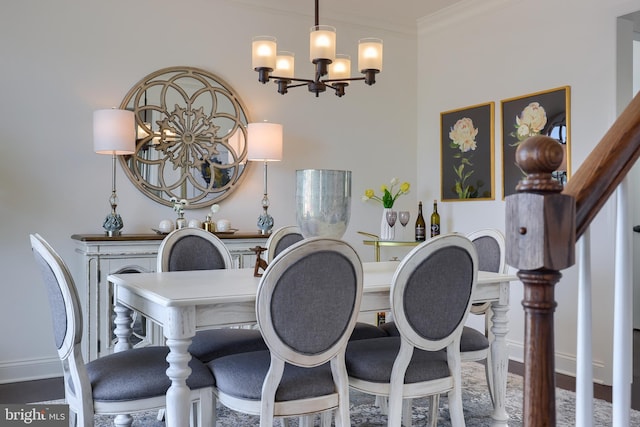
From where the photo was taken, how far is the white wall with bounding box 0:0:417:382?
12.1 ft

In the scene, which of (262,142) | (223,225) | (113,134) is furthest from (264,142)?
(113,134)

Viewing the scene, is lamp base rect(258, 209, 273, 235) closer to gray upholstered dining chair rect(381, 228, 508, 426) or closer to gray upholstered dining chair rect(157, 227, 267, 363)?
gray upholstered dining chair rect(157, 227, 267, 363)

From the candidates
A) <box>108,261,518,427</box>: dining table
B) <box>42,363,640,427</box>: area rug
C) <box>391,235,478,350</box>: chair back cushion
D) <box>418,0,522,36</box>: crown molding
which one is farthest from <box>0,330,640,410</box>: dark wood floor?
<box>418,0,522,36</box>: crown molding

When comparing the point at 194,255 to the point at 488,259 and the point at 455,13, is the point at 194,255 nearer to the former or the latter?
the point at 488,259

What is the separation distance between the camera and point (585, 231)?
84cm

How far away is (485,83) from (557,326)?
1.98m

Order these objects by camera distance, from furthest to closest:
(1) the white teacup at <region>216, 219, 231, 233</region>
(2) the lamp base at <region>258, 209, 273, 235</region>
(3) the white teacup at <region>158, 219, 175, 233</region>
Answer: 1. (2) the lamp base at <region>258, 209, 273, 235</region>
2. (1) the white teacup at <region>216, 219, 231, 233</region>
3. (3) the white teacup at <region>158, 219, 175, 233</region>

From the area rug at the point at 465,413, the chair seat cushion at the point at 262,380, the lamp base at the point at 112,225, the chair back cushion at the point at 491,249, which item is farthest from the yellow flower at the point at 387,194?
the chair seat cushion at the point at 262,380

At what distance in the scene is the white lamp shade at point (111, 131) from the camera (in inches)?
142

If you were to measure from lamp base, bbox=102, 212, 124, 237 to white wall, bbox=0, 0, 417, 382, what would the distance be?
262 millimetres

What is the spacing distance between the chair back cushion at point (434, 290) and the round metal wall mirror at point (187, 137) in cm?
242

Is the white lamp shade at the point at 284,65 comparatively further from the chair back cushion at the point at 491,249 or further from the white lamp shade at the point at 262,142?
the chair back cushion at the point at 491,249

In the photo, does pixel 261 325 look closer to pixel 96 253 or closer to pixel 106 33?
pixel 96 253

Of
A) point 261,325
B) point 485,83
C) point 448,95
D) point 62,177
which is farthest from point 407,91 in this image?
point 261,325
